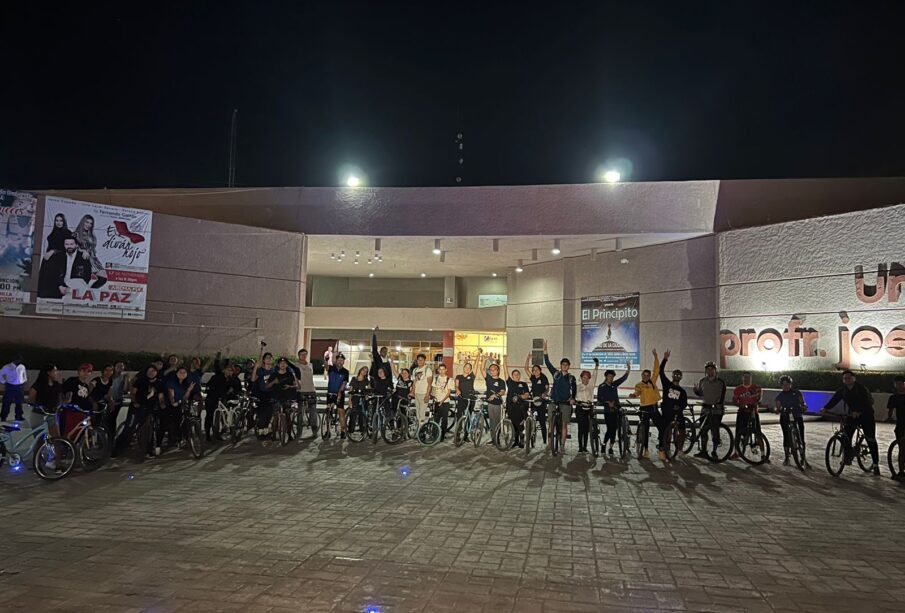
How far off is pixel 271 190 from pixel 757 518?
20892 millimetres

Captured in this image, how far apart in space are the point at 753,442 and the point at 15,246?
2021 centimetres

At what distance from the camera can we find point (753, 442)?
10539 mm

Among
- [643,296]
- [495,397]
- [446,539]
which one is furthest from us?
[643,296]

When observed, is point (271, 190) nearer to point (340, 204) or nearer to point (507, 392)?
point (340, 204)

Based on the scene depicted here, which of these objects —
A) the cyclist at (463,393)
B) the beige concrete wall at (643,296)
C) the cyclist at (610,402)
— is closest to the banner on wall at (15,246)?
the cyclist at (463,393)

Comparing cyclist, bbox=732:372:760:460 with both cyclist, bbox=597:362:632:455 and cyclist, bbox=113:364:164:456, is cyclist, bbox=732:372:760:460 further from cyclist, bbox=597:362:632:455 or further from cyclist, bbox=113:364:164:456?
cyclist, bbox=113:364:164:456

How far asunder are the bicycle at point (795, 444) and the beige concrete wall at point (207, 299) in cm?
1696

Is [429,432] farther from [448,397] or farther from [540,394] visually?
[540,394]

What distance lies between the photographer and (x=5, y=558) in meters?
4.94

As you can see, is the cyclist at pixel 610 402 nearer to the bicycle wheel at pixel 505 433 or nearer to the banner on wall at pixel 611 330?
the bicycle wheel at pixel 505 433

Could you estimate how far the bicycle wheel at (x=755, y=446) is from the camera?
10258 mm

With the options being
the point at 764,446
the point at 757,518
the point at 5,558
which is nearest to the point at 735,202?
the point at 764,446

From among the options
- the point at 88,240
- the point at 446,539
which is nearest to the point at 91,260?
the point at 88,240

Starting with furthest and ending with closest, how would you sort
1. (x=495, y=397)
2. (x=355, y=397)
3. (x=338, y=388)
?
(x=338, y=388) → (x=355, y=397) → (x=495, y=397)
